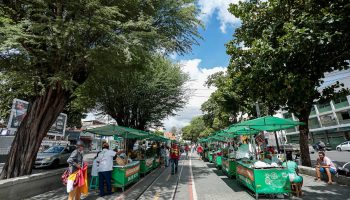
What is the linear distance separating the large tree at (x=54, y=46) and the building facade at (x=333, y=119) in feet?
117

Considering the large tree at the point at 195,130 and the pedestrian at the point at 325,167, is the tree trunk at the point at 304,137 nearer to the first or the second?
the pedestrian at the point at 325,167

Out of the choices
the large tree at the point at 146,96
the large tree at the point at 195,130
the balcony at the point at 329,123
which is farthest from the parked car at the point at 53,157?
the large tree at the point at 195,130

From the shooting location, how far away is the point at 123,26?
9391 millimetres

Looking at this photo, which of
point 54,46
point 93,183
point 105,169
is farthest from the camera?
point 93,183

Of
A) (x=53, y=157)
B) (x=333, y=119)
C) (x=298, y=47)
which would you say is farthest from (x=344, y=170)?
(x=333, y=119)

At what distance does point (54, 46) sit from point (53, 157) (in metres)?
11.5

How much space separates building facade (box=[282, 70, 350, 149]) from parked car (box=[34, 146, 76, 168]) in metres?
33.3

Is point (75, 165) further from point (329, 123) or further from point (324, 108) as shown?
point (324, 108)

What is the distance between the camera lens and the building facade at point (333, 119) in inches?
1539

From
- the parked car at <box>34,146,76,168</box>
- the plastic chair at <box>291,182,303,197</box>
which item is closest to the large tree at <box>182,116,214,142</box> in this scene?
the parked car at <box>34,146,76,168</box>

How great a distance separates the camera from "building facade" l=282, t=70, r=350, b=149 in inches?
1539

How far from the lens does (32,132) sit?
31.6 ft

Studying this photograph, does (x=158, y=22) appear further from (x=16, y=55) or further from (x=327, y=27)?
(x=327, y=27)

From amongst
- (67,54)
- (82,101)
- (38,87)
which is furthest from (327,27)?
(82,101)
